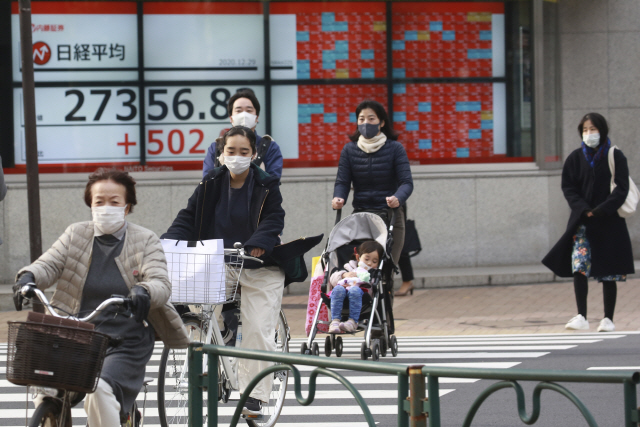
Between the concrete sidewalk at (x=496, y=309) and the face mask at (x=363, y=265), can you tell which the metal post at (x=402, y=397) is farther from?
the concrete sidewalk at (x=496, y=309)

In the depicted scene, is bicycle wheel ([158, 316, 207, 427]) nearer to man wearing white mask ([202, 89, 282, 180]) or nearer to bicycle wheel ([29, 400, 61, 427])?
bicycle wheel ([29, 400, 61, 427])

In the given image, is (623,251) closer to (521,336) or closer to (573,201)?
(573,201)

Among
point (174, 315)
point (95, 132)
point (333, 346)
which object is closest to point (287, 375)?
point (174, 315)

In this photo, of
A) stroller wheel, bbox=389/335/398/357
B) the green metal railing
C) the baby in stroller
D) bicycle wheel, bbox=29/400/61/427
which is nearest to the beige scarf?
the baby in stroller

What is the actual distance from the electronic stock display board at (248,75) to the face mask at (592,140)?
442cm

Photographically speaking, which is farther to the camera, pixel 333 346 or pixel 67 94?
pixel 67 94

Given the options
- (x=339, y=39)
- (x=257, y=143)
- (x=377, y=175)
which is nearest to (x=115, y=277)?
(x=257, y=143)

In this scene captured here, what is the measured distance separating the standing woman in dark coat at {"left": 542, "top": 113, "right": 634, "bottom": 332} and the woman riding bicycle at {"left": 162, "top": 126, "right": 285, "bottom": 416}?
4610 millimetres

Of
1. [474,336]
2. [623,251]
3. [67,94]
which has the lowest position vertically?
[474,336]

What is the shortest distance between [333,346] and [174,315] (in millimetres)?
3830

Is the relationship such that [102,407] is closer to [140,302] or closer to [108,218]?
[140,302]

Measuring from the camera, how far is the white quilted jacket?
172 inches

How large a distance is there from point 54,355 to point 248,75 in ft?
32.9

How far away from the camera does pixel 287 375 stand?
592 cm
